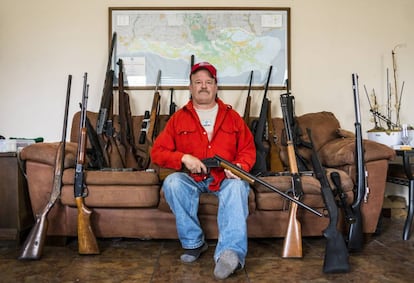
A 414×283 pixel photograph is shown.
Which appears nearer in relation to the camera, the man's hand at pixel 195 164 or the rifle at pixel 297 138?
the man's hand at pixel 195 164

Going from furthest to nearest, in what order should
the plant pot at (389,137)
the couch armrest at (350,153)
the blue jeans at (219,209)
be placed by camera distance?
1. the plant pot at (389,137)
2. the couch armrest at (350,153)
3. the blue jeans at (219,209)

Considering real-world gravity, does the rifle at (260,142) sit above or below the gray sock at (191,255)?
above

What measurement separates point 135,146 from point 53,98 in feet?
3.34

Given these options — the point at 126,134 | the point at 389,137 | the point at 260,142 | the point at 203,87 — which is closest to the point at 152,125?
the point at 126,134

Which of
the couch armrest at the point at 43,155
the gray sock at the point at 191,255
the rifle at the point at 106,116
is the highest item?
the rifle at the point at 106,116

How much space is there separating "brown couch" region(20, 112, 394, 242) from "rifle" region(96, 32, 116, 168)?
44 centimetres

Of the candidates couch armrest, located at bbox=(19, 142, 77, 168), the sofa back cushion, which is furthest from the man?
the sofa back cushion

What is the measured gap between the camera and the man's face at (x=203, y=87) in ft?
7.68

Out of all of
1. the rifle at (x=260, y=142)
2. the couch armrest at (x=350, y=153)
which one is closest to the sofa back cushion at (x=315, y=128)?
the rifle at (x=260, y=142)

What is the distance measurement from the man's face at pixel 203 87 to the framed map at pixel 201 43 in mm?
986

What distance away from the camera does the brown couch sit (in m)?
2.27

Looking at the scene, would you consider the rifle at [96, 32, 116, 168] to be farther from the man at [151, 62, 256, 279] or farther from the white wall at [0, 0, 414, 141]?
the man at [151, 62, 256, 279]

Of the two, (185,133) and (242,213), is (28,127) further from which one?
(242,213)

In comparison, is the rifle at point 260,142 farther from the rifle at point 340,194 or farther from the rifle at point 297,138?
the rifle at point 340,194
